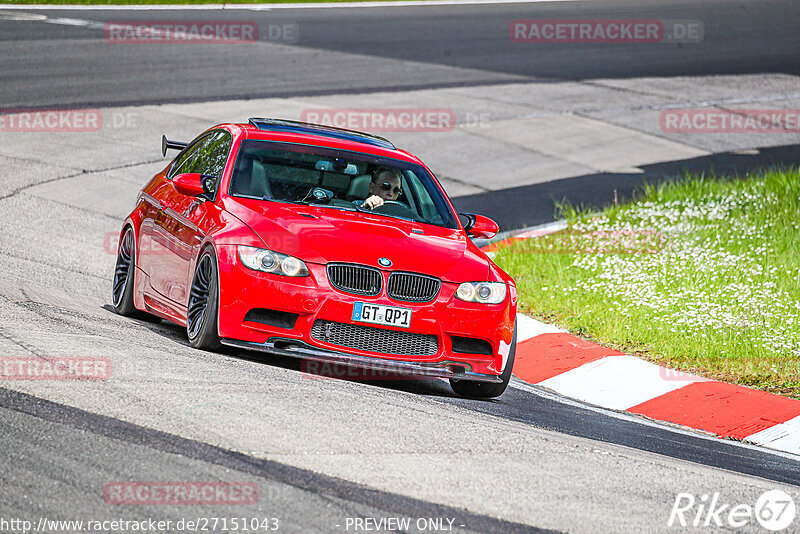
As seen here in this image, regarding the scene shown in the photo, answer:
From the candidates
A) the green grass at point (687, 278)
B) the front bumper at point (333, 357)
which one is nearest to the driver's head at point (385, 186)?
the front bumper at point (333, 357)

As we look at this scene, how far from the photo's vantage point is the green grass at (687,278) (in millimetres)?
9031

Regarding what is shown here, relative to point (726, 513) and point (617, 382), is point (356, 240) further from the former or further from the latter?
point (726, 513)

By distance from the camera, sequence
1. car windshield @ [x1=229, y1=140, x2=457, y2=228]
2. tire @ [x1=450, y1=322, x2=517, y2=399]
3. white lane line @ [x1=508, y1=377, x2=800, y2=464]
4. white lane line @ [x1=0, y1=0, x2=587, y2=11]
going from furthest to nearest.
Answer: white lane line @ [x1=0, y1=0, x2=587, y2=11] → car windshield @ [x1=229, y1=140, x2=457, y2=228] → tire @ [x1=450, y1=322, x2=517, y2=399] → white lane line @ [x1=508, y1=377, x2=800, y2=464]

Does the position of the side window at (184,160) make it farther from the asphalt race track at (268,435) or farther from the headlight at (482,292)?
the headlight at (482,292)

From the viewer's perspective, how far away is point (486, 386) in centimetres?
771

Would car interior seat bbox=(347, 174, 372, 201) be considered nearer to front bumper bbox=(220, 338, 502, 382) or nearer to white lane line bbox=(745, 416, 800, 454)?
front bumper bbox=(220, 338, 502, 382)

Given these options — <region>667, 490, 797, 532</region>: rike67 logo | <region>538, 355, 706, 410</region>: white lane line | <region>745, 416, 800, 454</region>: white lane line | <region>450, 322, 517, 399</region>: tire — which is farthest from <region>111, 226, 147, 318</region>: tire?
<region>667, 490, 797, 532</region>: rike67 logo

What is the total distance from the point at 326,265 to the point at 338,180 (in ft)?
4.97

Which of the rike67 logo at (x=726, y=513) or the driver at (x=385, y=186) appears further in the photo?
the driver at (x=385, y=186)

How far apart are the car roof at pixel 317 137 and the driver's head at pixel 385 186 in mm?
254

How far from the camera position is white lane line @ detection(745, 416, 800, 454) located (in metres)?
7.41

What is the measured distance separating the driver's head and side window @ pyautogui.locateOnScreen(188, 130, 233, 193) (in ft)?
3.53

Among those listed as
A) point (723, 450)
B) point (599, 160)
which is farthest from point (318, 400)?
point (599, 160)

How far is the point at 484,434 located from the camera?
238 inches
